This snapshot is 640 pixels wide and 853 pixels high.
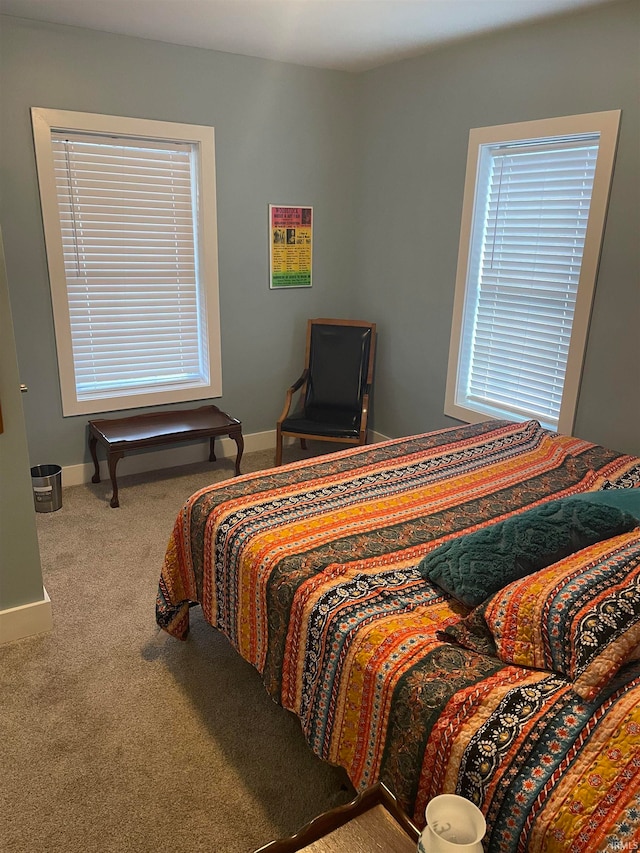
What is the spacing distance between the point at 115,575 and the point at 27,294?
1.70m

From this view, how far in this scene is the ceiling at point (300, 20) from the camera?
9.35 feet

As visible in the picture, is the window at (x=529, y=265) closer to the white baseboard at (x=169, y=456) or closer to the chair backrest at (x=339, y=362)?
the chair backrest at (x=339, y=362)

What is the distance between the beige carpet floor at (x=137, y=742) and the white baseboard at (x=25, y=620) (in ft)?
0.14

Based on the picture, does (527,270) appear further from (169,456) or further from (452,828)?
(452,828)

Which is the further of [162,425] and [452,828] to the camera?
[162,425]

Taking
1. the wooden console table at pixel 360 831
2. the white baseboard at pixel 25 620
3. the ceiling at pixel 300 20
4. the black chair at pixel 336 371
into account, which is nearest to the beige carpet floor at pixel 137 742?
the white baseboard at pixel 25 620

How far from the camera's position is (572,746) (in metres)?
1.17

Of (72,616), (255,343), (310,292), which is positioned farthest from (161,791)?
(310,292)

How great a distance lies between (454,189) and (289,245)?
1.20 meters

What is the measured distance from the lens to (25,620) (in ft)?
8.10

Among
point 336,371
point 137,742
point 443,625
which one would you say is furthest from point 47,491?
point 443,625

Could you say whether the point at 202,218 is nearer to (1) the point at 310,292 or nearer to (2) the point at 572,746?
(1) the point at 310,292

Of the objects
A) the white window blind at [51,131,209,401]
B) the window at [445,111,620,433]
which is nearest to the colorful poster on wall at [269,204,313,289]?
the white window blind at [51,131,209,401]

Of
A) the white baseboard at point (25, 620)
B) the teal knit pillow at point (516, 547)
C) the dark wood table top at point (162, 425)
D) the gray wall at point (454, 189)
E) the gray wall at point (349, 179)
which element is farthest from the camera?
the dark wood table top at point (162, 425)
